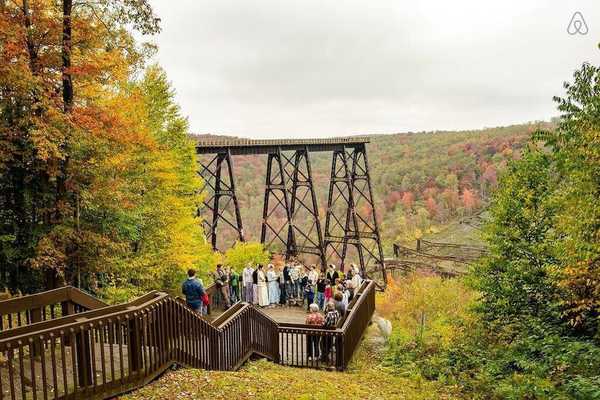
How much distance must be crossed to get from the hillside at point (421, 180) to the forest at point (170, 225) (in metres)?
43.4

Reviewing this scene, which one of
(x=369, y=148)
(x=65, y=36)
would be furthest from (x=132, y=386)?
(x=369, y=148)

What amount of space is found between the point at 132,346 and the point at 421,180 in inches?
3361

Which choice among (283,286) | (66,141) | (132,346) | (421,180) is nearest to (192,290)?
(132,346)

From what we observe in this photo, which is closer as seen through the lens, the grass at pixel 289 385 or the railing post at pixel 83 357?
the railing post at pixel 83 357

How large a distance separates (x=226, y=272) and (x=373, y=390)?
6.66m

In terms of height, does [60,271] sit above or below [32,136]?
below

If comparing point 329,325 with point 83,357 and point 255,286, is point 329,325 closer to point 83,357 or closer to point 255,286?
point 255,286

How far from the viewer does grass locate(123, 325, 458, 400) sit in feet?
17.7

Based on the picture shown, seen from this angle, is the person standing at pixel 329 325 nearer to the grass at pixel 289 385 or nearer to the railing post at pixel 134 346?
the grass at pixel 289 385

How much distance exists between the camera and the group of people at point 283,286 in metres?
11.9

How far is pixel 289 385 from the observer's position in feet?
20.8

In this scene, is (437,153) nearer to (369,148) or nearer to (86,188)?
(369,148)

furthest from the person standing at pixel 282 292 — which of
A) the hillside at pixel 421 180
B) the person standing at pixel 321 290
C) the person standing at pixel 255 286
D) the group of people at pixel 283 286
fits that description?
the hillside at pixel 421 180

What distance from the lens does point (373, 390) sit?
703 cm
